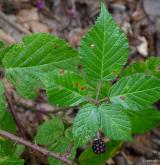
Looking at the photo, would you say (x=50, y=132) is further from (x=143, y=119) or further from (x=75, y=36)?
(x=75, y=36)

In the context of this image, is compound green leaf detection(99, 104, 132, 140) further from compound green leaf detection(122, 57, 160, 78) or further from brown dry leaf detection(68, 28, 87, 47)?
brown dry leaf detection(68, 28, 87, 47)

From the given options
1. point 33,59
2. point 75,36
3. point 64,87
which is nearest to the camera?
point 64,87

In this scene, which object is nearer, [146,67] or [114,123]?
[114,123]

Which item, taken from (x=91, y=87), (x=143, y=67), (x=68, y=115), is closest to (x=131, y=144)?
(x=68, y=115)

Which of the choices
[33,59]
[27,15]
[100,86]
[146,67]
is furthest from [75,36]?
[100,86]

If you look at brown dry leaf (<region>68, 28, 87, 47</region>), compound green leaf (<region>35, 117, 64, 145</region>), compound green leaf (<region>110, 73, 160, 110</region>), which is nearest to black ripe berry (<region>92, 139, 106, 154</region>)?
compound green leaf (<region>110, 73, 160, 110</region>)

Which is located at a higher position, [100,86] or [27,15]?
[27,15]

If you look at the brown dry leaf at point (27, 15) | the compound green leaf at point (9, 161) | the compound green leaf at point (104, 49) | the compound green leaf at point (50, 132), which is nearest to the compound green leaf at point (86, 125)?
the compound green leaf at point (104, 49)

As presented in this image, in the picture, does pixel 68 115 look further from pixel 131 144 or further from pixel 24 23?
pixel 24 23
